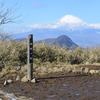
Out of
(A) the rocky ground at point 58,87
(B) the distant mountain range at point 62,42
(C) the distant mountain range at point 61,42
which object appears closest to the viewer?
(A) the rocky ground at point 58,87

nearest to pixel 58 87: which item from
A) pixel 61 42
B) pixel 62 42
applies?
pixel 61 42

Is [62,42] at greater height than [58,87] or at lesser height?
greater

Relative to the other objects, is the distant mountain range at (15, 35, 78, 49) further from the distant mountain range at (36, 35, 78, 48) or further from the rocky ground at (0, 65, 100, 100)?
the rocky ground at (0, 65, 100, 100)

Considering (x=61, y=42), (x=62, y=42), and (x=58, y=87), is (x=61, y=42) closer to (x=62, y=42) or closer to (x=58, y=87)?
(x=62, y=42)

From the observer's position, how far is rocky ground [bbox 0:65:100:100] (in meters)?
7.98

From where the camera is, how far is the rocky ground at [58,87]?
798cm

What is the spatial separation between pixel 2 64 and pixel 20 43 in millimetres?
3068

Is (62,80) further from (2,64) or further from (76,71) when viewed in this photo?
(2,64)

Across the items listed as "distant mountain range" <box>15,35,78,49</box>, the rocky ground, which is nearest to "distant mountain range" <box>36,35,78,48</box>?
"distant mountain range" <box>15,35,78,49</box>

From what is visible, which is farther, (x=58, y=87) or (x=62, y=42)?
(x=62, y=42)

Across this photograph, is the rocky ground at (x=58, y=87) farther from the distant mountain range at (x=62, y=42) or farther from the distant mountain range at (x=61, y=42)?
the distant mountain range at (x=62, y=42)

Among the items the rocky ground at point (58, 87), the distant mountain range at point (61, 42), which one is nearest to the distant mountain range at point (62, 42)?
the distant mountain range at point (61, 42)

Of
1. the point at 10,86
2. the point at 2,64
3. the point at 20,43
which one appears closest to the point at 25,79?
the point at 10,86

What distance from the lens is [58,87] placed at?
373 inches
